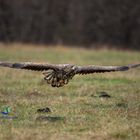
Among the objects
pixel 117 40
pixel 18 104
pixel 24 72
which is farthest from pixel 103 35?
pixel 18 104

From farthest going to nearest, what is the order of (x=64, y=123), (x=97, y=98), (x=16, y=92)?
(x=16, y=92)
(x=97, y=98)
(x=64, y=123)

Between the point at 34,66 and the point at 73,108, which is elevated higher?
the point at 34,66

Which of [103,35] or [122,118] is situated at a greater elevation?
[103,35]

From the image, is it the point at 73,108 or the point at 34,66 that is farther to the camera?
the point at 73,108

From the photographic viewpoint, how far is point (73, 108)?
995 cm

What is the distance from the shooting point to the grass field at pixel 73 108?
25.8 ft

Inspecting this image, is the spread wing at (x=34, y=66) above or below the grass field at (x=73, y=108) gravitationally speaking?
above

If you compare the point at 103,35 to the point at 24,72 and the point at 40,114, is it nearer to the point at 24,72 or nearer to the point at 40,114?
the point at 24,72

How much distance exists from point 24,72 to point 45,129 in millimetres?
8391

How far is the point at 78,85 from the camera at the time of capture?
1327 cm

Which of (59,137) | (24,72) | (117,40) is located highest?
(117,40)

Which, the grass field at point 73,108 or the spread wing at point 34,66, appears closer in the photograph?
the grass field at point 73,108

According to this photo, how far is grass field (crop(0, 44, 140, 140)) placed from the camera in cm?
785

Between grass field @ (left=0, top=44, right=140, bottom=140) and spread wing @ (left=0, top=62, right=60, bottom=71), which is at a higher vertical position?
spread wing @ (left=0, top=62, right=60, bottom=71)
